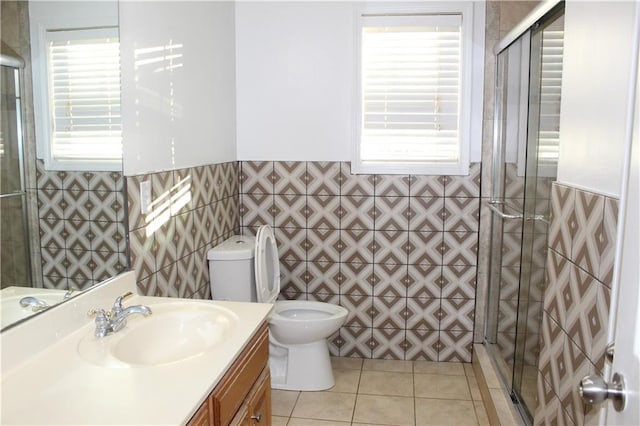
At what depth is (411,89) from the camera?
132 inches

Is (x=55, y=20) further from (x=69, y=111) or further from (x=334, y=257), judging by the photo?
(x=334, y=257)

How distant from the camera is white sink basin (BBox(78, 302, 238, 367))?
1667 mm

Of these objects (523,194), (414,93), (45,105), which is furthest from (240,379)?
(414,93)

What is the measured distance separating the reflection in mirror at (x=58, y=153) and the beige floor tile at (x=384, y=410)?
1.51 meters

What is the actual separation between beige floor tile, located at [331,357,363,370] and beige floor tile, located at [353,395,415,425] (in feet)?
1.25

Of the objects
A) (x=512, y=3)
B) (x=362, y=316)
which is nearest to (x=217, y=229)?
(x=362, y=316)

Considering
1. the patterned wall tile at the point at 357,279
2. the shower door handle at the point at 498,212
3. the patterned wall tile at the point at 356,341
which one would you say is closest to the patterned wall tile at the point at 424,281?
the patterned wall tile at the point at 357,279

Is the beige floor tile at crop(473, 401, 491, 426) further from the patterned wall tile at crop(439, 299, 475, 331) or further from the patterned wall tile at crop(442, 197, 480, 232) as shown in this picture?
the patterned wall tile at crop(442, 197, 480, 232)

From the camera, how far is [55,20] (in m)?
1.65

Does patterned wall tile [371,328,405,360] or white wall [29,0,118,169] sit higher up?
white wall [29,0,118,169]

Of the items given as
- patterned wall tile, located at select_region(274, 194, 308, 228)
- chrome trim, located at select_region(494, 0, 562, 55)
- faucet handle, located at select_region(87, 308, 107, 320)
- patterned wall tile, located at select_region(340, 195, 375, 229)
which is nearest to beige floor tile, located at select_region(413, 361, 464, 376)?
patterned wall tile, located at select_region(340, 195, 375, 229)

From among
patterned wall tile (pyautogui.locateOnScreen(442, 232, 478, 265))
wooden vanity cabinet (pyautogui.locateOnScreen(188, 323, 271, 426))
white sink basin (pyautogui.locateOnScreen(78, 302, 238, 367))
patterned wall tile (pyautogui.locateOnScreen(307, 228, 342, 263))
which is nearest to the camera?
wooden vanity cabinet (pyautogui.locateOnScreen(188, 323, 271, 426))

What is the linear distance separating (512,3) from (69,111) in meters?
2.57

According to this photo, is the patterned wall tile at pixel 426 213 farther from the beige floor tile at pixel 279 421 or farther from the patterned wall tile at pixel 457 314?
the beige floor tile at pixel 279 421
